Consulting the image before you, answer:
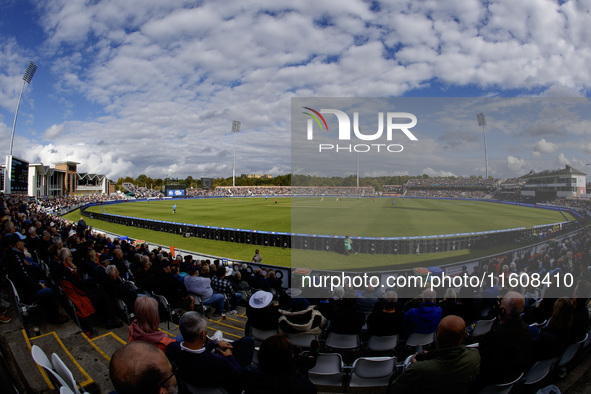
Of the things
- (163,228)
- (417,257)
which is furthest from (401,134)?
(163,228)

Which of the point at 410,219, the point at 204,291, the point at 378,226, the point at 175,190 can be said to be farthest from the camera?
the point at 175,190

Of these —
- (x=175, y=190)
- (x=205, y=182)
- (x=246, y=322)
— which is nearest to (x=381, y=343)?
(x=246, y=322)

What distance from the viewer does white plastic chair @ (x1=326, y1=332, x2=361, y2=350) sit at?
13.2 ft

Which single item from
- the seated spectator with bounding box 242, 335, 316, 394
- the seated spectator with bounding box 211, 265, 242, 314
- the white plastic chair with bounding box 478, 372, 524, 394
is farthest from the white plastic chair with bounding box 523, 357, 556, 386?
the seated spectator with bounding box 211, 265, 242, 314

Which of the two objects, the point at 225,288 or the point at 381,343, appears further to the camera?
the point at 225,288

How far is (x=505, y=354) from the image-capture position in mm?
2752

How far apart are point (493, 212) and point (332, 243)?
19550 millimetres

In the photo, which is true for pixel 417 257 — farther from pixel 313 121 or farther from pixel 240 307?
pixel 240 307

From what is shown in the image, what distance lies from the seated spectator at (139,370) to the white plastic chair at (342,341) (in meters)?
2.58

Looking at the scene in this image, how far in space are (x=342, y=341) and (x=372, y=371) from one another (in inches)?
31.0

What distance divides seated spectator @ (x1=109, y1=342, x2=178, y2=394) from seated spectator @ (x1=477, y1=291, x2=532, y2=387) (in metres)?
2.83

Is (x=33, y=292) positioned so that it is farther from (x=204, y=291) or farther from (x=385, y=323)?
(x=385, y=323)

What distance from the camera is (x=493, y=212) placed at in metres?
27.2

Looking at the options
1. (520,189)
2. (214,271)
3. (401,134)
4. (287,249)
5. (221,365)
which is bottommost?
(287,249)
